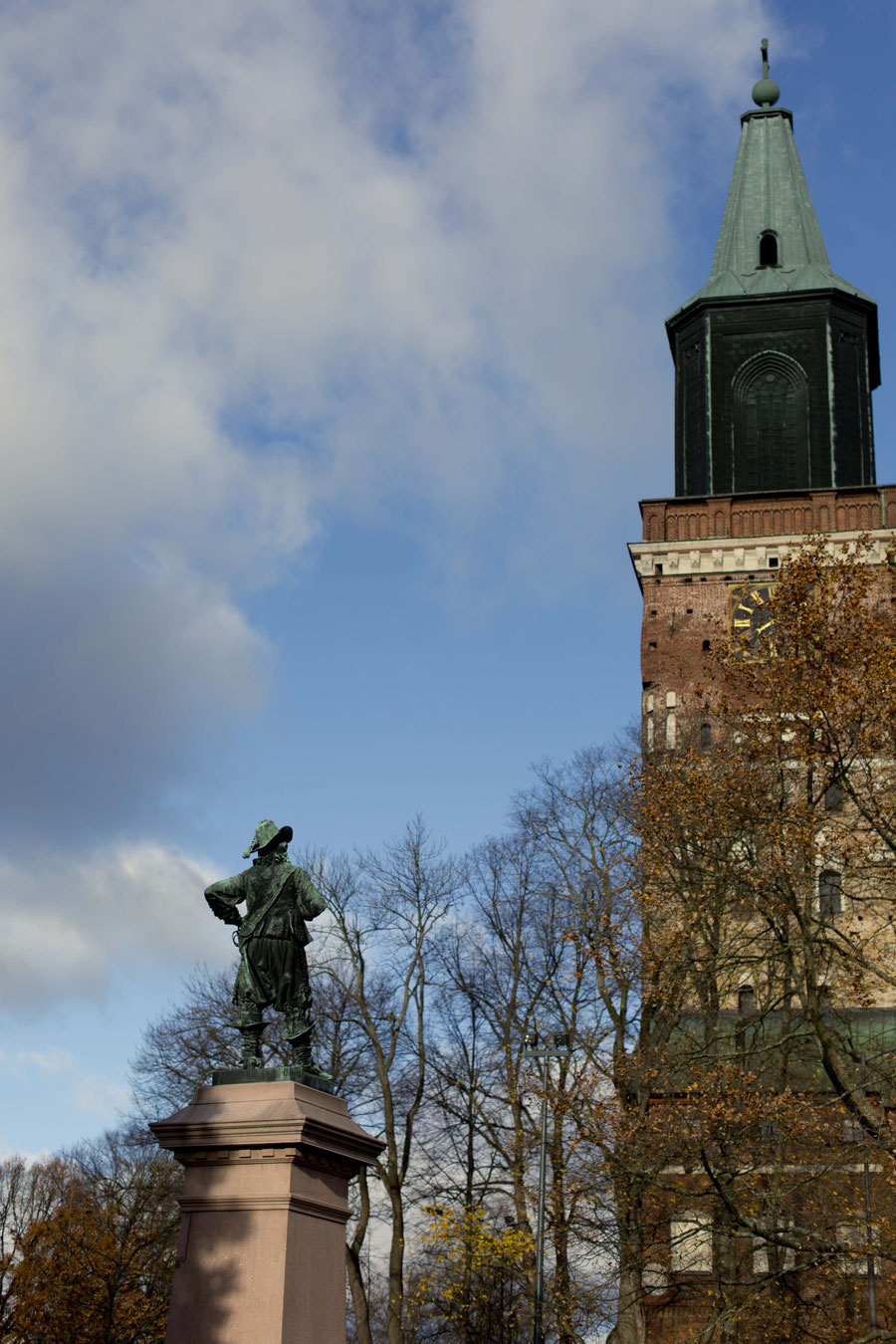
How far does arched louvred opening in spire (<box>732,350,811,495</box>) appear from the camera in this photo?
155ft

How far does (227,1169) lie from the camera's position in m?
10.9

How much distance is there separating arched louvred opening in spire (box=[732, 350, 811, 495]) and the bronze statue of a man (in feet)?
122

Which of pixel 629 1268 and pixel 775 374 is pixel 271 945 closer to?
pixel 629 1268

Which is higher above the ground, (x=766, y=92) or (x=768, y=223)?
(x=766, y=92)

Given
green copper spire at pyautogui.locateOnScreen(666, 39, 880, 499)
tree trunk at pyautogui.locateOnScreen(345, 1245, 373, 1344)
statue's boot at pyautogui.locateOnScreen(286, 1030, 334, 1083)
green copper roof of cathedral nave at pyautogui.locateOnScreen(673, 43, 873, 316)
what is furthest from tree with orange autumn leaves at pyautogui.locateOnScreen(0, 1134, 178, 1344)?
green copper roof of cathedral nave at pyautogui.locateOnScreen(673, 43, 873, 316)

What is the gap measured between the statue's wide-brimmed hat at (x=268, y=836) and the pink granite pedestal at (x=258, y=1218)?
2.06 metres

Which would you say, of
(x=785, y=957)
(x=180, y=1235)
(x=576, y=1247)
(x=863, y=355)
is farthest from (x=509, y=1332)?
(x=863, y=355)

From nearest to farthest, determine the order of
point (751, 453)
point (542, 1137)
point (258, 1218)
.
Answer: point (258, 1218)
point (542, 1137)
point (751, 453)

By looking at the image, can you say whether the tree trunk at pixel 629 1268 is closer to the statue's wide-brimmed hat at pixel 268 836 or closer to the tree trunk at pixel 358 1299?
the tree trunk at pixel 358 1299

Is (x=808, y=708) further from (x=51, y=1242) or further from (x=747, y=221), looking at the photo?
(x=747, y=221)

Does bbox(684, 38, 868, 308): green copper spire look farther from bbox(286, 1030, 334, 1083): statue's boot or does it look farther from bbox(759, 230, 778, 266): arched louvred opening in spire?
bbox(286, 1030, 334, 1083): statue's boot

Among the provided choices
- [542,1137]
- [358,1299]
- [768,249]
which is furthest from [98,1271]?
[768,249]

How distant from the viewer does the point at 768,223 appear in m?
52.0

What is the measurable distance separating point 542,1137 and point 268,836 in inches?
706
